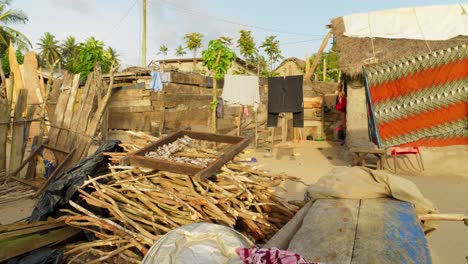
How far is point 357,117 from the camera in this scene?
10758 mm

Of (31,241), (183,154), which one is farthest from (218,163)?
(31,241)

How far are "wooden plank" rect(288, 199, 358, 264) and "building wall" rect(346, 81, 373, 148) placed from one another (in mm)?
9222

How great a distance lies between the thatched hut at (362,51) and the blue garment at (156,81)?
6.80 m

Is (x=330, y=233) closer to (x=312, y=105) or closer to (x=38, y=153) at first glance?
(x=38, y=153)

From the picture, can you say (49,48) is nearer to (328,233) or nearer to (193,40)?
(193,40)

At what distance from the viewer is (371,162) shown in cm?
1026

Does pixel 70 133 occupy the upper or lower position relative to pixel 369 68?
lower

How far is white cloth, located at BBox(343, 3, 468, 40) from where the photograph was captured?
7684mm

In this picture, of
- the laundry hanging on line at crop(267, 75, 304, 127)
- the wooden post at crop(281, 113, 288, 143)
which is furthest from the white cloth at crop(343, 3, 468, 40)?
the wooden post at crop(281, 113, 288, 143)

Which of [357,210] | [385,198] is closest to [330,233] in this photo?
[357,210]

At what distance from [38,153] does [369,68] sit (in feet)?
25.5

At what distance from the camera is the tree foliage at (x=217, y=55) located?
35.4 ft

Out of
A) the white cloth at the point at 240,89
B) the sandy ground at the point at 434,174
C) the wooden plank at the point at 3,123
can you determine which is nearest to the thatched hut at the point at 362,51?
the sandy ground at the point at 434,174

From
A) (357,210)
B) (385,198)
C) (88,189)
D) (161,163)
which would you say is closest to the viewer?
(357,210)
